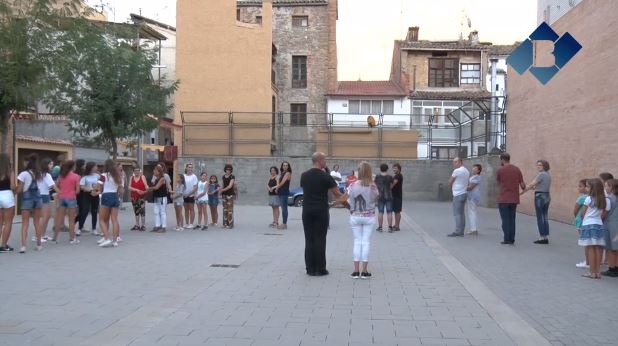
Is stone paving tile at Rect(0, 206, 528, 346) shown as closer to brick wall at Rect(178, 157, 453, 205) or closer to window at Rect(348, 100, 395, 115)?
brick wall at Rect(178, 157, 453, 205)

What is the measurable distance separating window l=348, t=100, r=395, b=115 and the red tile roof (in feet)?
1.94

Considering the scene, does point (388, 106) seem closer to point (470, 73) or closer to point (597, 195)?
point (470, 73)

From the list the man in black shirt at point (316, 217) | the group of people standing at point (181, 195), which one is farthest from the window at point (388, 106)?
the man in black shirt at point (316, 217)

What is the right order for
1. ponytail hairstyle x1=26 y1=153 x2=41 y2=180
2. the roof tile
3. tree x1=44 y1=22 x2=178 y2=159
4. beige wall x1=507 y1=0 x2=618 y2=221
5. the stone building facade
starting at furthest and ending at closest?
the roof tile
the stone building facade
tree x1=44 y1=22 x2=178 y2=159
beige wall x1=507 y1=0 x2=618 y2=221
ponytail hairstyle x1=26 y1=153 x2=41 y2=180

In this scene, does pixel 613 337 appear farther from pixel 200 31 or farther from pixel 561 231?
pixel 200 31

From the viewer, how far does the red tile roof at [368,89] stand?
45.2 m

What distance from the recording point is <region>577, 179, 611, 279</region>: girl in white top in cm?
905

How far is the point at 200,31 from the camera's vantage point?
33719 mm

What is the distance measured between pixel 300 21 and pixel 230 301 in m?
39.8

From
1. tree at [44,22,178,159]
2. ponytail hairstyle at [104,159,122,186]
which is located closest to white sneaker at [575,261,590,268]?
ponytail hairstyle at [104,159,122,186]

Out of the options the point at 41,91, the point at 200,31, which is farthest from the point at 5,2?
the point at 200,31

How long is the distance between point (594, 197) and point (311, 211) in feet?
13.2

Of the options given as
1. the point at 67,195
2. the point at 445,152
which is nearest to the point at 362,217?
the point at 67,195

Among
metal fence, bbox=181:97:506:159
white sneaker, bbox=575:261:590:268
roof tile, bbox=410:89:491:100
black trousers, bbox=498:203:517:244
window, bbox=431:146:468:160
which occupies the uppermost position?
roof tile, bbox=410:89:491:100
